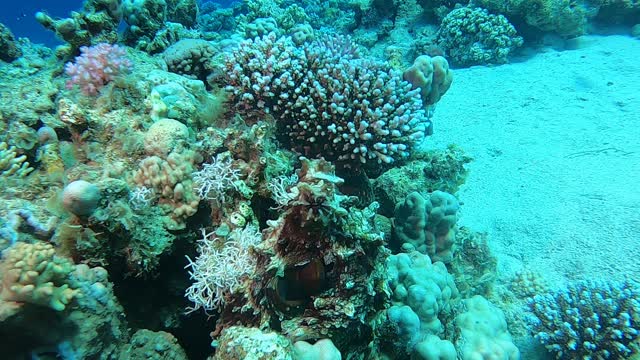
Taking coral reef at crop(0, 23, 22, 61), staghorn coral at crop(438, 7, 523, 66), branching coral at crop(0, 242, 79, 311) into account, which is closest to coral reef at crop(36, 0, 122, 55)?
coral reef at crop(0, 23, 22, 61)

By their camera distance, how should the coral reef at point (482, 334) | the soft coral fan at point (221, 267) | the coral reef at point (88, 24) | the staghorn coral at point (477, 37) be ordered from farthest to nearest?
the staghorn coral at point (477, 37)
the coral reef at point (88, 24)
the coral reef at point (482, 334)
the soft coral fan at point (221, 267)

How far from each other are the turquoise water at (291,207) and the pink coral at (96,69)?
24 millimetres

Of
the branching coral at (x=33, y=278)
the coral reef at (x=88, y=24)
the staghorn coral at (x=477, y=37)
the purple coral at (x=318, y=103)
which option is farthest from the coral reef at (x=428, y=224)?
the staghorn coral at (x=477, y=37)

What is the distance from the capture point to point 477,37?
10.5m

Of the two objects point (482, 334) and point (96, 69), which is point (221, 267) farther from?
point (96, 69)

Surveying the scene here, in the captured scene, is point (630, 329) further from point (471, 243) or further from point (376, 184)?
point (376, 184)

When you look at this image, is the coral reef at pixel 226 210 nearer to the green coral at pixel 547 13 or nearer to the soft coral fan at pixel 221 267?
the soft coral fan at pixel 221 267

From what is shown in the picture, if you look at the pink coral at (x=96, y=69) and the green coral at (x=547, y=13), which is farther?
the green coral at (x=547, y=13)

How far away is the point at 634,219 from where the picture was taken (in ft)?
17.6

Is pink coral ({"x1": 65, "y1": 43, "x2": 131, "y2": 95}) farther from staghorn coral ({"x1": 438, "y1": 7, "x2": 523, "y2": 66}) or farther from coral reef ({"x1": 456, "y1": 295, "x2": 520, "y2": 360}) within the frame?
staghorn coral ({"x1": 438, "y1": 7, "x2": 523, "y2": 66})

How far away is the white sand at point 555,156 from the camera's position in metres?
5.33

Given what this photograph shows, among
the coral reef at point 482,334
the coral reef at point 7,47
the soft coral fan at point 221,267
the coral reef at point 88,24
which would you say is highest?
the coral reef at point 7,47

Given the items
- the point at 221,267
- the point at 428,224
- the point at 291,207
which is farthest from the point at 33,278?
the point at 428,224

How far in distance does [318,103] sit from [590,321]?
4401mm
